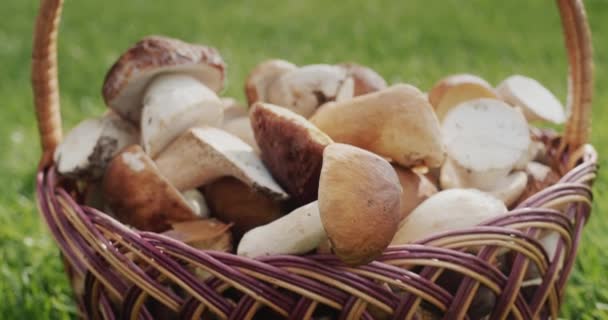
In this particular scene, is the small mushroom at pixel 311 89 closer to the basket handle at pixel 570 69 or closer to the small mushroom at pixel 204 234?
the small mushroom at pixel 204 234

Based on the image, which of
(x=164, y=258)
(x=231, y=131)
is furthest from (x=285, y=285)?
(x=231, y=131)

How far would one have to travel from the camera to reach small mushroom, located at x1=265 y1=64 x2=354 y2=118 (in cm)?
164

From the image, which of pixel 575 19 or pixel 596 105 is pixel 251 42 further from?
pixel 575 19

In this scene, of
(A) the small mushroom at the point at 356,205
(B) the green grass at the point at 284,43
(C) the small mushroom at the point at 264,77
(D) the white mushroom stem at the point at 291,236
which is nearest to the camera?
(A) the small mushroom at the point at 356,205

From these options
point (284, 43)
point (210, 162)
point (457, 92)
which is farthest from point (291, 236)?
point (284, 43)

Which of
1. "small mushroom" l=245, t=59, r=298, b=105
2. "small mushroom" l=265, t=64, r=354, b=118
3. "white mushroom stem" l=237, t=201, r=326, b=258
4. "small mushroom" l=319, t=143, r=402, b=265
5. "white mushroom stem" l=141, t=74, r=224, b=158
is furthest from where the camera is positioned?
"small mushroom" l=245, t=59, r=298, b=105

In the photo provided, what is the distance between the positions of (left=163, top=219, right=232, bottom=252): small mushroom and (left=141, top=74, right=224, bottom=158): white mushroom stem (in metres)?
0.22

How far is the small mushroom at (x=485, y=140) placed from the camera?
1.52m

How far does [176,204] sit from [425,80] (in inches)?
91.3

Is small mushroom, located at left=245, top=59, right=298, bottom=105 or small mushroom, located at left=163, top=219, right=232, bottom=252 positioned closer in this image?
small mushroom, located at left=163, top=219, right=232, bottom=252

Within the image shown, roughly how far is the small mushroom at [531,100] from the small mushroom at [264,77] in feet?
1.78

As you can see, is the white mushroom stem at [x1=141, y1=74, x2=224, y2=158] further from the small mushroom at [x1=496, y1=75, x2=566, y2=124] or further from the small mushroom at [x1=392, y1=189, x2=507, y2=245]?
the small mushroom at [x1=496, y1=75, x2=566, y2=124]

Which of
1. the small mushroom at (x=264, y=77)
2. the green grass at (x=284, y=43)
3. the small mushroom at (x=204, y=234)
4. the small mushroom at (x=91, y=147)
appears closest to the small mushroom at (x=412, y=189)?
the small mushroom at (x=204, y=234)

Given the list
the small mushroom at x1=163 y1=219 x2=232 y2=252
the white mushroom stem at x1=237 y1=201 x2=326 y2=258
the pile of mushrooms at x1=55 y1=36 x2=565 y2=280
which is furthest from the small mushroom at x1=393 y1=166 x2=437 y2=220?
the small mushroom at x1=163 y1=219 x2=232 y2=252
